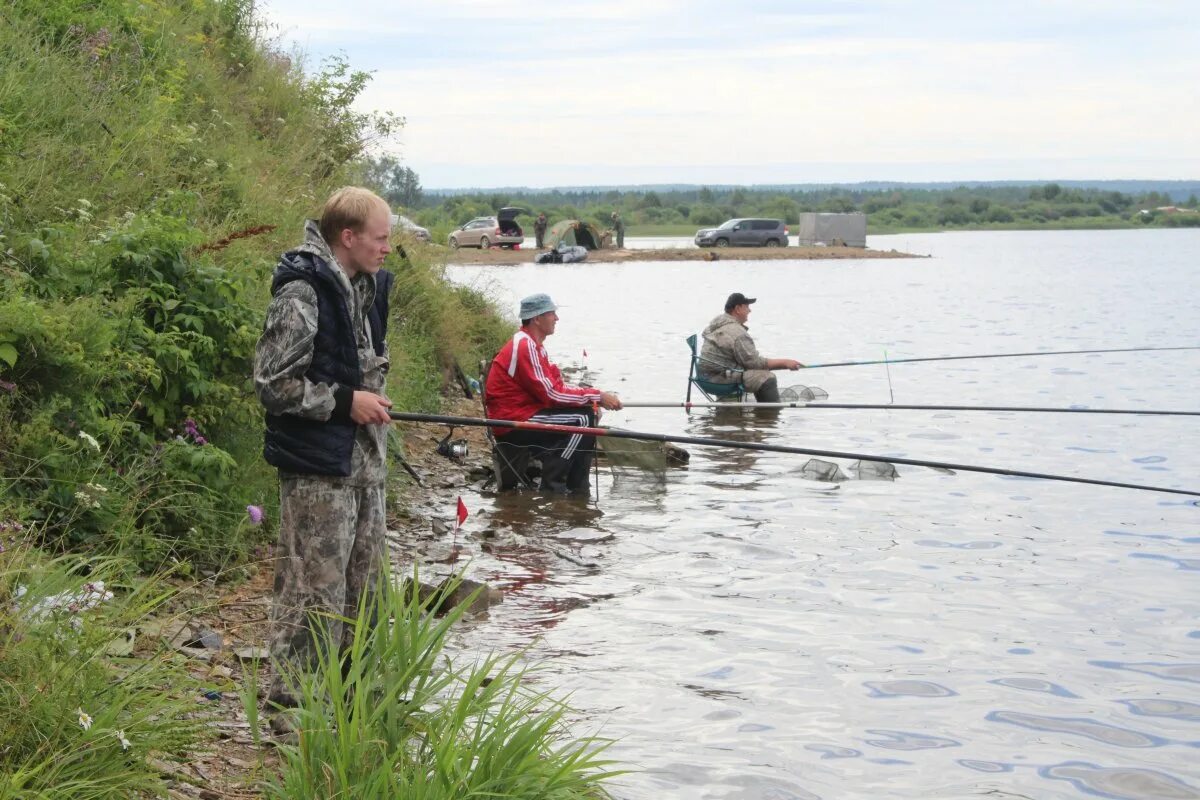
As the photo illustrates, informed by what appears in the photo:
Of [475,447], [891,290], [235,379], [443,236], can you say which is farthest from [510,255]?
[235,379]

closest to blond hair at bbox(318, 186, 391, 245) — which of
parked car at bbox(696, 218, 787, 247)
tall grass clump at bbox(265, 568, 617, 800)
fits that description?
tall grass clump at bbox(265, 568, 617, 800)

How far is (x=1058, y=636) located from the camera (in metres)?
7.63

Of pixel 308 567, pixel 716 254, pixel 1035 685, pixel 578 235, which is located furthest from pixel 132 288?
pixel 578 235

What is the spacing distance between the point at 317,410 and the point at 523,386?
556cm

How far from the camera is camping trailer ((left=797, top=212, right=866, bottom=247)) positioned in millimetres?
74875

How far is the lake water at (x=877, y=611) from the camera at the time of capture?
5.88 metres

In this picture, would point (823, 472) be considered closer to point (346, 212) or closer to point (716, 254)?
point (346, 212)

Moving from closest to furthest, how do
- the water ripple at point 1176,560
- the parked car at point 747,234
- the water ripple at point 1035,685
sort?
1. the water ripple at point 1035,685
2. the water ripple at point 1176,560
3. the parked car at point 747,234

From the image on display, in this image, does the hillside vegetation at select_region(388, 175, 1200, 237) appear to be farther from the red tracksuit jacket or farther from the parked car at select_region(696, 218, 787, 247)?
the red tracksuit jacket

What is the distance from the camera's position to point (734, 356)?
50.4ft

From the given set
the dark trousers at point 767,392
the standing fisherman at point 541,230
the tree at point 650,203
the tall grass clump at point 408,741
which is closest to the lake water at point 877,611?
the dark trousers at point 767,392

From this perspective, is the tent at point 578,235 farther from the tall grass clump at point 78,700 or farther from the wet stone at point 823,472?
the tall grass clump at point 78,700

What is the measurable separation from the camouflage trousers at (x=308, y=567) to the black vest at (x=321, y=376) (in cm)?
8

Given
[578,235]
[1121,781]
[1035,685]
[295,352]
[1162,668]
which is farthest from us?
[578,235]
